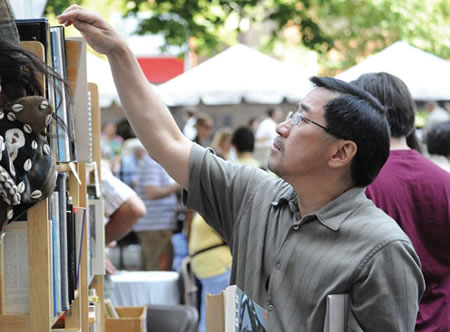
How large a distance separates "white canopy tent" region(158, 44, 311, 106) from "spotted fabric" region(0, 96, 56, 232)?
21.8ft

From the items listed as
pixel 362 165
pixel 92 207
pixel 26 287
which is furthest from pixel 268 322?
pixel 92 207

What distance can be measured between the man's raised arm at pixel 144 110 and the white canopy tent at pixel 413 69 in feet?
13.9

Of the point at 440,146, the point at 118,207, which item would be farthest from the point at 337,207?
the point at 440,146

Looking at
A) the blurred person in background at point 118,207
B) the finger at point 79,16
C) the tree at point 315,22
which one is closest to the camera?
the finger at point 79,16

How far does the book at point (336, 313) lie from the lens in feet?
7.29

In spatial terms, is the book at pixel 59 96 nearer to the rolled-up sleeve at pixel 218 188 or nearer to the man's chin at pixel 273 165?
the rolled-up sleeve at pixel 218 188

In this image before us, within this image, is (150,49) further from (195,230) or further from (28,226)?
(28,226)

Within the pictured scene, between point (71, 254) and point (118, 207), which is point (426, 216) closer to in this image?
point (71, 254)

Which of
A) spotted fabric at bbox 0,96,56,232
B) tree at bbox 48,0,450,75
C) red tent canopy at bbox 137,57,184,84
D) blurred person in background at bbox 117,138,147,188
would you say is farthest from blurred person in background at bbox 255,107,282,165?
spotted fabric at bbox 0,96,56,232

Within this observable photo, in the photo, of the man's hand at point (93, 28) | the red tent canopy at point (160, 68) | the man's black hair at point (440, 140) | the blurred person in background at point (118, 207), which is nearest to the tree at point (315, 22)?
the red tent canopy at point (160, 68)

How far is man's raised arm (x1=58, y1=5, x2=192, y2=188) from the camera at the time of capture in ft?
8.17

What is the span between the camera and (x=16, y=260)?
227 cm

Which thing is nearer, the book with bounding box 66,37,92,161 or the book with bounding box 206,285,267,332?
the book with bounding box 206,285,267,332

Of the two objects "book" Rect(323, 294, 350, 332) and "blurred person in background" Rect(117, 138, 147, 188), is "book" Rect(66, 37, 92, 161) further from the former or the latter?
"blurred person in background" Rect(117, 138, 147, 188)
